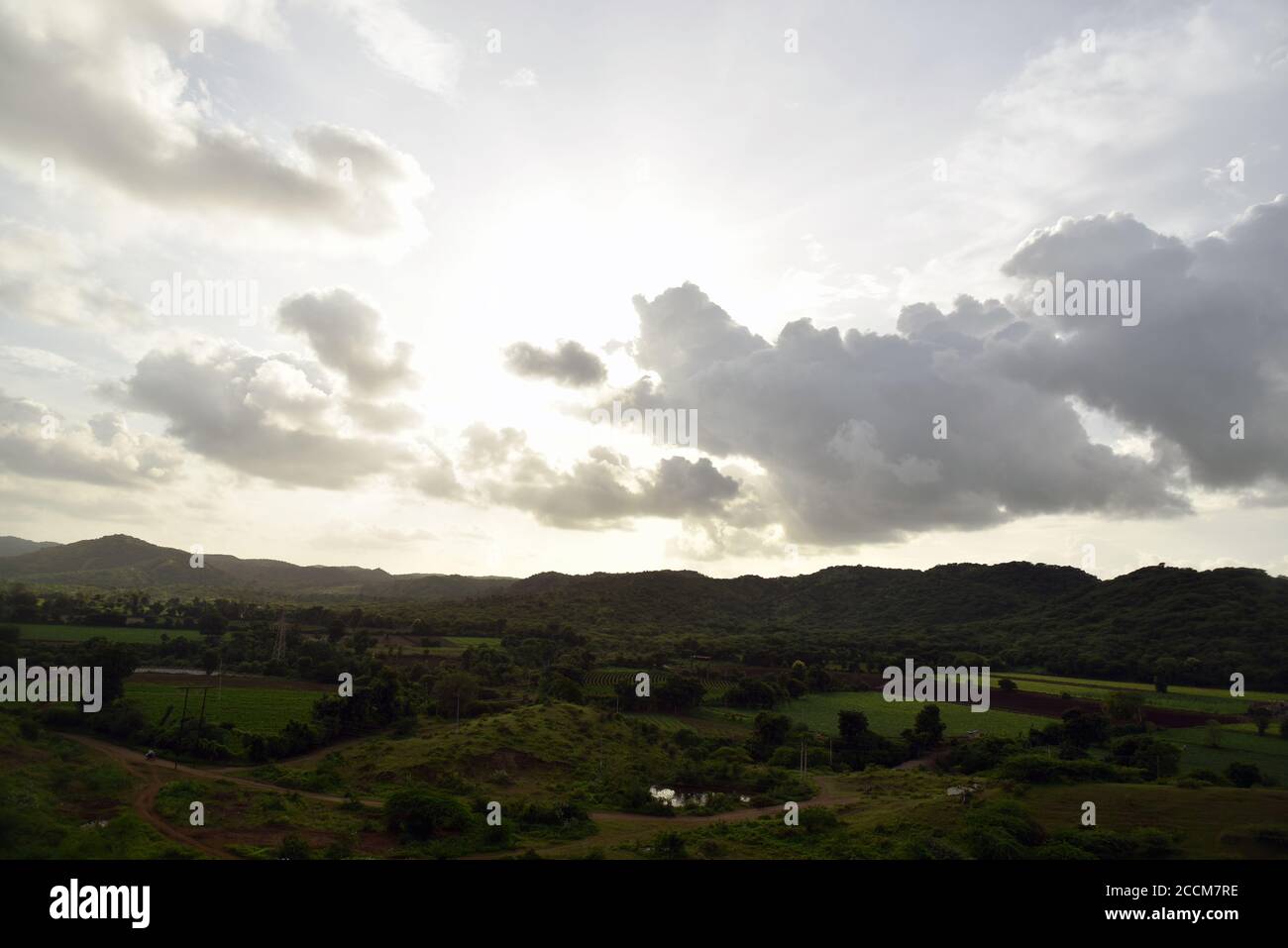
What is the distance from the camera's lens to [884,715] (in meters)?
81.0

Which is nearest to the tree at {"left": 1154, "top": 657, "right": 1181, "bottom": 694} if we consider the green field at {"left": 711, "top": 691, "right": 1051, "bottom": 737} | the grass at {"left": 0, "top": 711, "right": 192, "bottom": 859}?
the green field at {"left": 711, "top": 691, "right": 1051, "bottom": 737}

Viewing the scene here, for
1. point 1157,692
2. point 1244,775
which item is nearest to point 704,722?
point 1244,775

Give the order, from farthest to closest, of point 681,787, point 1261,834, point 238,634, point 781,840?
point 238,634 → point 681,787 → point 781,840 → point 1261,834

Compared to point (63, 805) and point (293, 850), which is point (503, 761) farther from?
point (63, 805)

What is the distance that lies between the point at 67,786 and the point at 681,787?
1584 inches

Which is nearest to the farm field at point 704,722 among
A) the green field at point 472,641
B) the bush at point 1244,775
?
the bush at point 1244,775

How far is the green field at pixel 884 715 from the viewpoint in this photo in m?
72.3

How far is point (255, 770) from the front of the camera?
48.5m

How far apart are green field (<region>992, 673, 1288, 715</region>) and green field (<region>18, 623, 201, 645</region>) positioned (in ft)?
397
